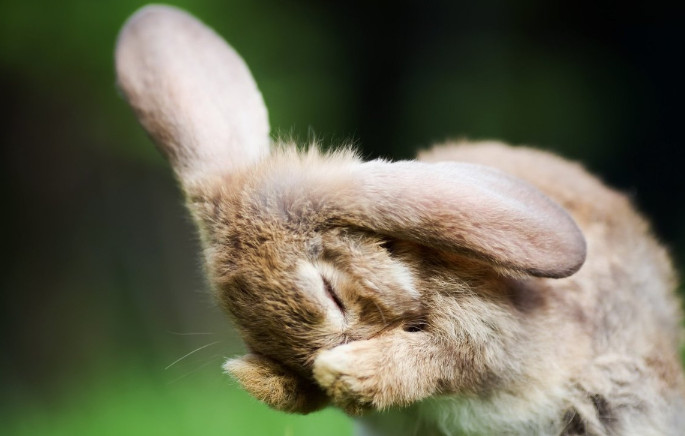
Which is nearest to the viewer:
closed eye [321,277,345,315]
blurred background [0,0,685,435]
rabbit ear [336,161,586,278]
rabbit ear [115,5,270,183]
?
rabbit ear [336,161,586,278]

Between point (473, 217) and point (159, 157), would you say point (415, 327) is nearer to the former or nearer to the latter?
point (473, 217)

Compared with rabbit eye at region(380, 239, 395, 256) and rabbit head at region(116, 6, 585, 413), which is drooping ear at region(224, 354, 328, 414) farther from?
rabbit eye at region(380, 239, 395, 256)

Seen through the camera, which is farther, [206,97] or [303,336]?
[206,97]

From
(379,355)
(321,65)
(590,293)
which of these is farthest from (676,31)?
(379,355)

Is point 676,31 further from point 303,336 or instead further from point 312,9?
point 303,336

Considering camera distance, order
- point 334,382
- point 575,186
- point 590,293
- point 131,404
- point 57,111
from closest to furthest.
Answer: point 334,382 < point 590,293 < point 575,186 < point 131,404 < point 57,111

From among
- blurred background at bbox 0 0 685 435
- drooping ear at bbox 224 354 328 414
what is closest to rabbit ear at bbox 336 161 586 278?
drooping ear at bbox 224 354 328 414

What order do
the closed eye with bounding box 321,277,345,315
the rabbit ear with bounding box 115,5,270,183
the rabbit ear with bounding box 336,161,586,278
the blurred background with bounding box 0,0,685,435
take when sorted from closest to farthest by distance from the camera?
1. the rabbit ear with bounding box 336,161,586,278
2. the closed eye with bounding box 321,277,345,315
3. the rabbit ear with bounding box 115,5,270,183
4. the blurred background with bounding box 0,0,685,435
